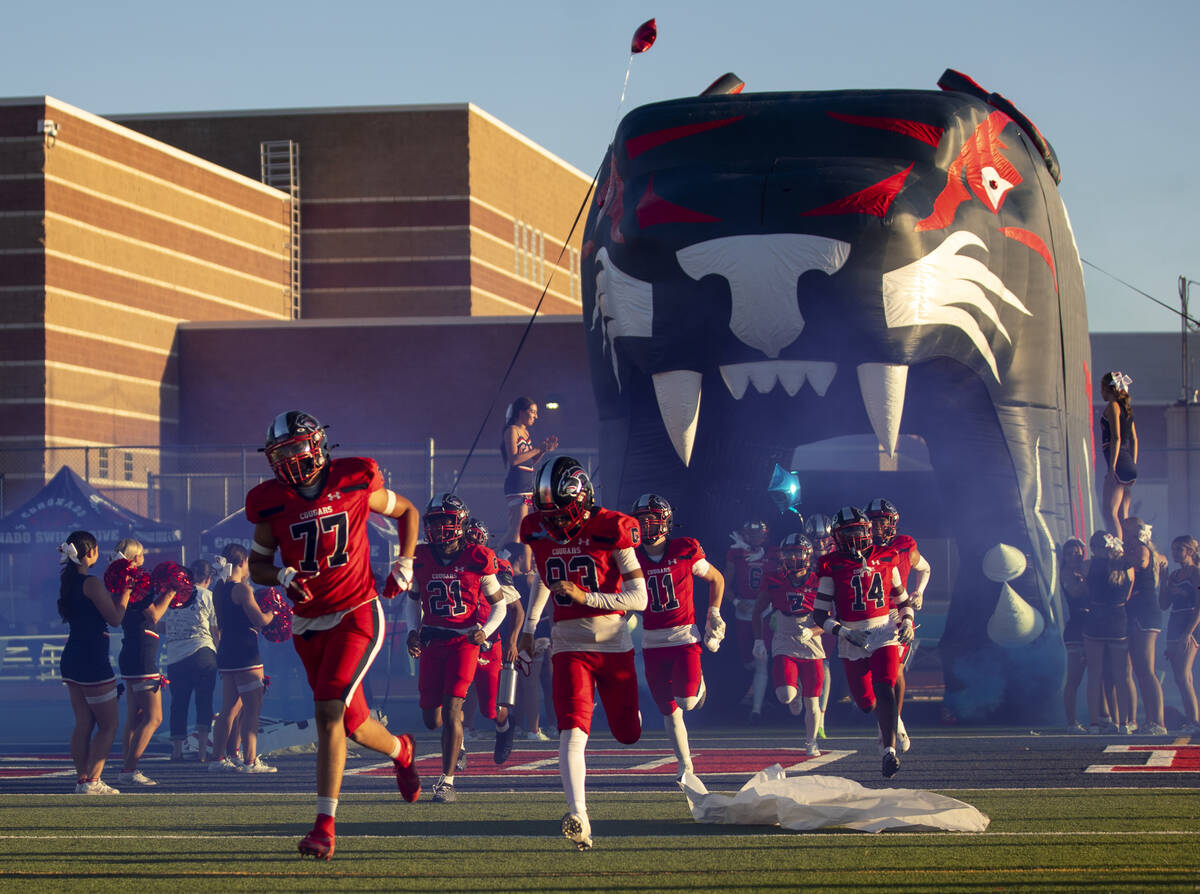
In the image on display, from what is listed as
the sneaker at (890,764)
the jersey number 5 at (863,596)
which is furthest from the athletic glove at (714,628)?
the sneaker at (890,764)

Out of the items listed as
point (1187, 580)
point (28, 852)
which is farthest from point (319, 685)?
point (1187, 580)

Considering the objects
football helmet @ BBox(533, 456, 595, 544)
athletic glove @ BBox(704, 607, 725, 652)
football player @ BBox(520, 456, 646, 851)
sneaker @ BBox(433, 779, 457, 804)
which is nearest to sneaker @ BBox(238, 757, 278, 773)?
sneaker @ BBox(433, 779, 457, 804)

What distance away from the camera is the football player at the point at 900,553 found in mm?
10859

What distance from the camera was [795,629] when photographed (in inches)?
494

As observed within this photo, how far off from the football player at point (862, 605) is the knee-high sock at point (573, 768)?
3.36 m

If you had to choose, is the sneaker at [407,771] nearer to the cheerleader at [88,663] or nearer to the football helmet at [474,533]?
the football helmet at [474,533]

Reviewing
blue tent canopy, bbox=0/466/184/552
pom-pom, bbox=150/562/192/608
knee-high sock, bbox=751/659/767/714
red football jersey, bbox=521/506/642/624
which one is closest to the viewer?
red football jersey, bbox=521/506/642/624

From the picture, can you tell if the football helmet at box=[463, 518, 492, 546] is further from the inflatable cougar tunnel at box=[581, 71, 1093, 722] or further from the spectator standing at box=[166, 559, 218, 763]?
the spectator standing at box=[166, 559, 218, 763]

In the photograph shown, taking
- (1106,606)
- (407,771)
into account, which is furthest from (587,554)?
(1106,606)

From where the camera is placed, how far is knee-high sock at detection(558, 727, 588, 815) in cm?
735

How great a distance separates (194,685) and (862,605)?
16.6ft

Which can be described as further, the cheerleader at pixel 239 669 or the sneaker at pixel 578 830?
the cheerleader at pixel 239 669

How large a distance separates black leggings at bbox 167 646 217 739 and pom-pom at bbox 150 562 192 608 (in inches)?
27.3

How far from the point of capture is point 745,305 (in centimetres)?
1241
